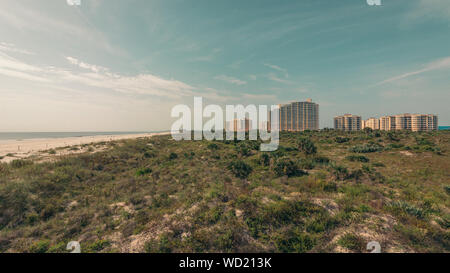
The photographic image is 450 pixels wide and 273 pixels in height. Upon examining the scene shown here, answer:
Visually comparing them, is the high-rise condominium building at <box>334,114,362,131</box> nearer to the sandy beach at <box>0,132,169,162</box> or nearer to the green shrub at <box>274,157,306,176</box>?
the green shrub at <box>274,157,306,176</box>

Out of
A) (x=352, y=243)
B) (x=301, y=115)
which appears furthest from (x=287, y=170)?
(x=301, y=115)

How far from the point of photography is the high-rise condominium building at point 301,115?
3460 inches

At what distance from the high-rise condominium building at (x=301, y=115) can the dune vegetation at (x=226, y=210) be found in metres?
78.7

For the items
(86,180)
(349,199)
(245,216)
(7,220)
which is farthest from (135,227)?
(349,199)

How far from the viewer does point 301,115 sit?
88.6m

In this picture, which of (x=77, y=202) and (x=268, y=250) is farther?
(x=77, y=202)

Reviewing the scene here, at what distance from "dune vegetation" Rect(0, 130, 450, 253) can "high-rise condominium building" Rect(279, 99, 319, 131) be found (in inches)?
3099

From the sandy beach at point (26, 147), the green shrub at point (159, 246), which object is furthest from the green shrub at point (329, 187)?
the sandy beach at point (26, 147)

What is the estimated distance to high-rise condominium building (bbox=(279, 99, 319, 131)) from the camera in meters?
87.9

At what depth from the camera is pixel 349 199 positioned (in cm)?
812

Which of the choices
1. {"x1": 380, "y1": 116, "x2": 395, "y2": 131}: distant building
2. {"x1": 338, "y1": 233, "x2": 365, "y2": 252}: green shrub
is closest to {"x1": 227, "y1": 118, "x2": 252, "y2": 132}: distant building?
{"x1": 338, "y1": 233, "x2": 365, "y2": 252}: green shrub
